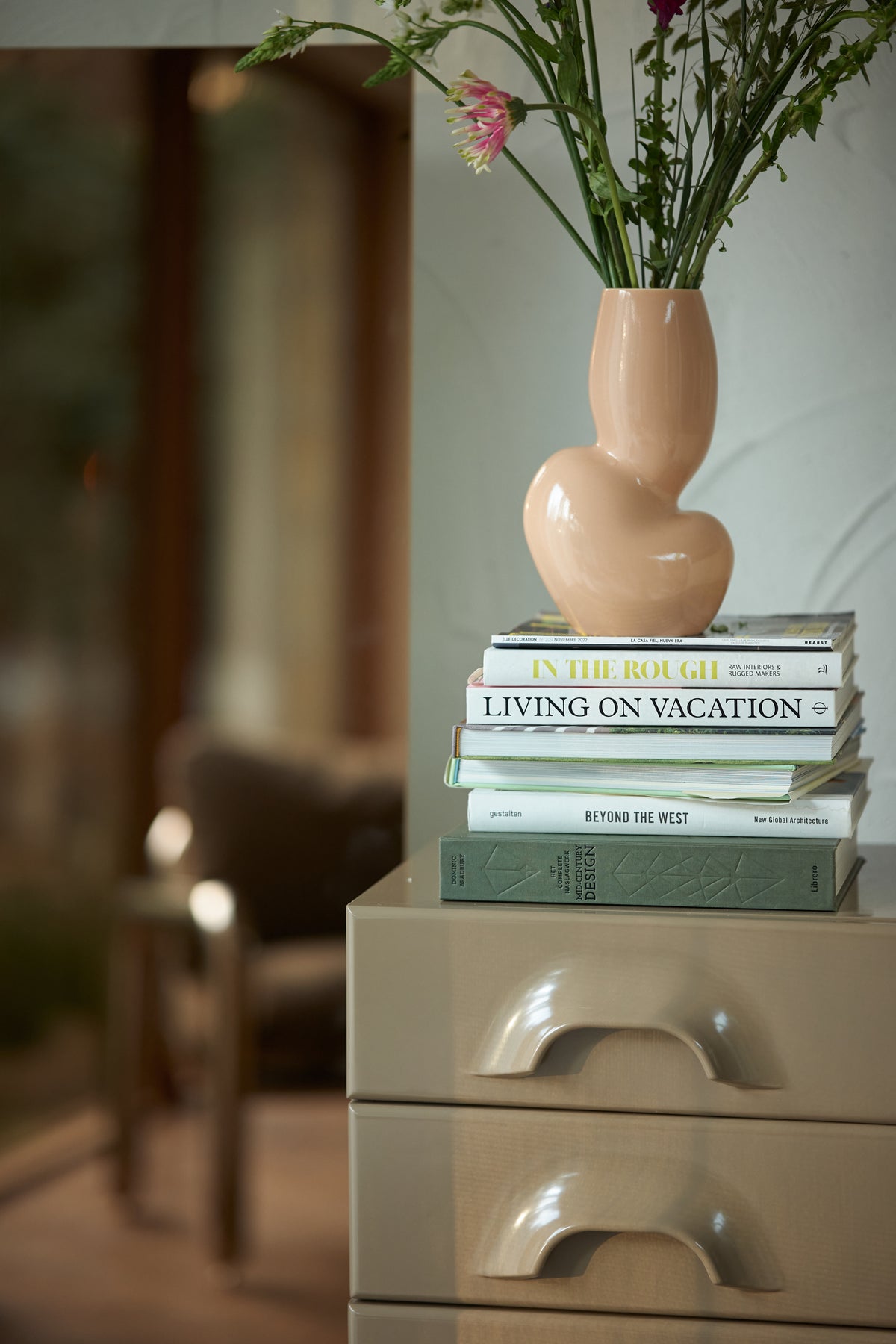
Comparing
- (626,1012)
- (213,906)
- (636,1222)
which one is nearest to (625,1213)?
(636,1222)

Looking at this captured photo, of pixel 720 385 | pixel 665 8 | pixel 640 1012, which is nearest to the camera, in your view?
pixel 640 1012

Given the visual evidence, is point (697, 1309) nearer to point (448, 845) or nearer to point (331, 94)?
point (448, 845)

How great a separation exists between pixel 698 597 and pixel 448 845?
0.26 meters

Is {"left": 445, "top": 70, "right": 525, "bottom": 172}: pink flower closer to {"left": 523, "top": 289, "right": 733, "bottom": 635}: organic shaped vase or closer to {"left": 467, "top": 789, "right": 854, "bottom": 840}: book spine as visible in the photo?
{"left": 523, "top": 289, "right": 733, "bottom": 635}: organic shaped vase

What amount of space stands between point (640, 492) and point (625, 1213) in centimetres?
50

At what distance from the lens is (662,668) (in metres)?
0.86

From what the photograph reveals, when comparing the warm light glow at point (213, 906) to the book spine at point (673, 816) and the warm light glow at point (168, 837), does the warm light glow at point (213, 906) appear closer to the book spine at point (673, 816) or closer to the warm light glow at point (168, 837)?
the warm light glow at point (168, 837)

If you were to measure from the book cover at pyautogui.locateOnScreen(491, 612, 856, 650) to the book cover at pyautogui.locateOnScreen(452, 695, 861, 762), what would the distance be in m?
0.06

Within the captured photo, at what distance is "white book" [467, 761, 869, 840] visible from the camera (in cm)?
85

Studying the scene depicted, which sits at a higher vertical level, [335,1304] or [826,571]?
[826,571]

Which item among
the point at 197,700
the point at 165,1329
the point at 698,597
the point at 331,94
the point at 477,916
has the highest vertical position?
the point at 331,94

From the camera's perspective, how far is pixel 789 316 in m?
1.21

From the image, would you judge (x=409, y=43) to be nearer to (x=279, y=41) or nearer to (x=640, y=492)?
(x=279, y=41)

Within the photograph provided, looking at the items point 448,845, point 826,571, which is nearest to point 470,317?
point 826,571
